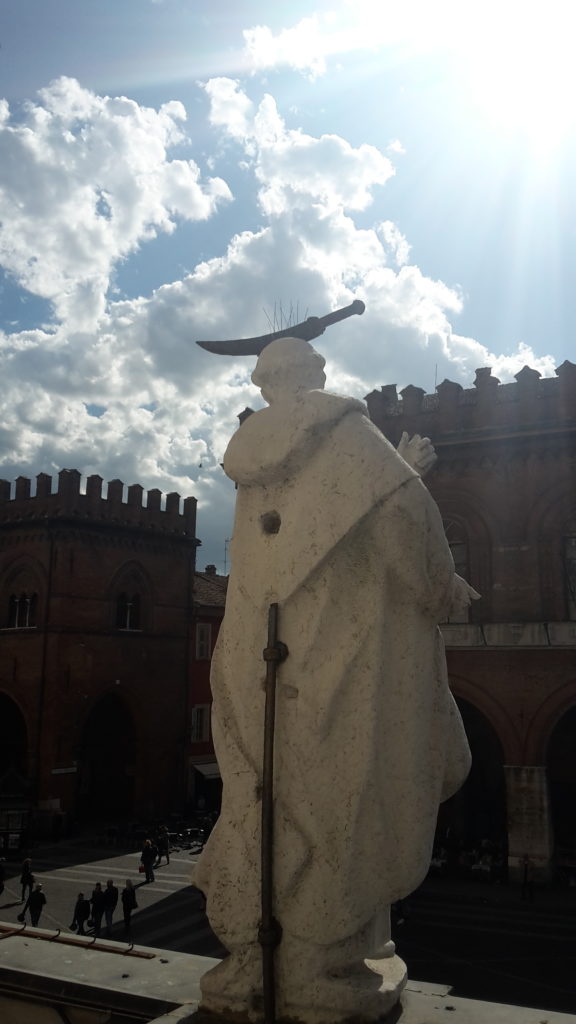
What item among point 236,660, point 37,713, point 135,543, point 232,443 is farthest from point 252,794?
point 135,543

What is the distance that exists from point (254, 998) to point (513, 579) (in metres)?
18.0

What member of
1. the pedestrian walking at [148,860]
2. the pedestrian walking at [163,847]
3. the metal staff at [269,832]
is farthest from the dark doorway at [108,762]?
the metal staff at [269,832]

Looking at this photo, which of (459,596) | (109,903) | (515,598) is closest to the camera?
(459,596)

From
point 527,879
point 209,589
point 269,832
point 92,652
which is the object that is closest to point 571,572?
point 527,879

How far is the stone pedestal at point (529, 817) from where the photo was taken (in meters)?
18.5

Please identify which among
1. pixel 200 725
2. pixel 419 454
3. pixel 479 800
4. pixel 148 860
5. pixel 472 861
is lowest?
pixel 472 861

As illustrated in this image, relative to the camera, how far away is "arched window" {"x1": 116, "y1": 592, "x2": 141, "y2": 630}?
29953 millimetres

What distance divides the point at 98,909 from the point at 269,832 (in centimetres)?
1275

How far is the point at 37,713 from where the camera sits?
26.9m

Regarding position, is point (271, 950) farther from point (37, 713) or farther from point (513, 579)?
point (37, 713)

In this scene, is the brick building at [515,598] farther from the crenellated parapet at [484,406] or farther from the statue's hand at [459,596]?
the statue's hand at [459,596]

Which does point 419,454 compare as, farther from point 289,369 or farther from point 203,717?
point 203,717

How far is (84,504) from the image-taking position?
95.3ft

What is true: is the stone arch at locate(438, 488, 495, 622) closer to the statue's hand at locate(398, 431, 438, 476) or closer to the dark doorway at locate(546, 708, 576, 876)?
the dark doorway at locate(546, 708, 576, 876)
